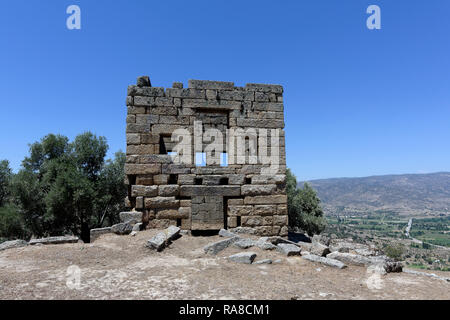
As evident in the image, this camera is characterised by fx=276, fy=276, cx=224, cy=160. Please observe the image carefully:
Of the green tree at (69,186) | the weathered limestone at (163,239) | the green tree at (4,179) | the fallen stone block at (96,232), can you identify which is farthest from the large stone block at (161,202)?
the green tree at (4,179)

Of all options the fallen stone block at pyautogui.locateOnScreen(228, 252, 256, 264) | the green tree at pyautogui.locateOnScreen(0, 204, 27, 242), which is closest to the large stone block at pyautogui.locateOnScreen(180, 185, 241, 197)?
the fallen stone block at pyautogui.locateOnScreen(228, 252, 256, 264)

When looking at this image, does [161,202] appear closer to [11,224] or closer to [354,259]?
[354,259]

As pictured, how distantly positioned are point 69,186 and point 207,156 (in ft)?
35.6

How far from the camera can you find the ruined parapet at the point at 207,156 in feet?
28.4

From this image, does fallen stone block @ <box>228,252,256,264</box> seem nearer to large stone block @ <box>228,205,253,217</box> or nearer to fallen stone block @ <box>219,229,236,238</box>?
fallen stone block @ <box>219,229,236,238</box>

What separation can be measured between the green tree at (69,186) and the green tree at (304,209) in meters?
11.8

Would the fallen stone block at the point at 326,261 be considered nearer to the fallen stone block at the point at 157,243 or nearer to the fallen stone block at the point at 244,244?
the fallen stone block at the point at 244,244

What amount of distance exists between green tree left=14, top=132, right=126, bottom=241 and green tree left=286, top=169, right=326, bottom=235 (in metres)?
11.8

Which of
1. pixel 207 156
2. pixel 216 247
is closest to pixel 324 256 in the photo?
pixel 216 247

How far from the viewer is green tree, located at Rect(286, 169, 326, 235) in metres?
19.7

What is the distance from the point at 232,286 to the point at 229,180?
4.58 metres

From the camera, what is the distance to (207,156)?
29.7 ft

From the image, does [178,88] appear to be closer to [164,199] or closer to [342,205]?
[164,199]
